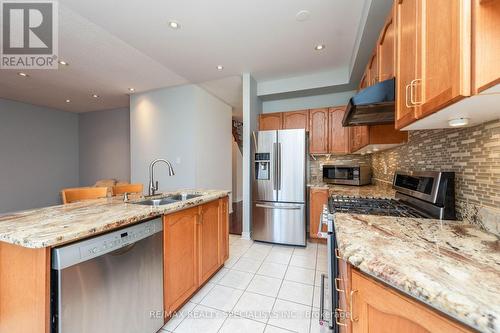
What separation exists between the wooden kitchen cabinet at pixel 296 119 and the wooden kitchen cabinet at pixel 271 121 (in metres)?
0.09

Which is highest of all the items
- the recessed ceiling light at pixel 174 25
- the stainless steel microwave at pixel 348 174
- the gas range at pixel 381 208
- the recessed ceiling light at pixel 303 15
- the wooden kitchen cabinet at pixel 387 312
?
the recessed ceiling light at pixel 303 15

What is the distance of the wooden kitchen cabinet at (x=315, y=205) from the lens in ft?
10.0

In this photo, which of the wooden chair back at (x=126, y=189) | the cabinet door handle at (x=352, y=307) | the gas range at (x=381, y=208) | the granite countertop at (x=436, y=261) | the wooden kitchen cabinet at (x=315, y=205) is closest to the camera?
the granite countertop at (x=436, y=261)

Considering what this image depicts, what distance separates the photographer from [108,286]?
111 centimetres

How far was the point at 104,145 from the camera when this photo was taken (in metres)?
5.41

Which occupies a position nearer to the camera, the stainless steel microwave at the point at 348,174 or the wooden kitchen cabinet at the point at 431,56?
the wooden kitchen cabinet at the point at 431,56

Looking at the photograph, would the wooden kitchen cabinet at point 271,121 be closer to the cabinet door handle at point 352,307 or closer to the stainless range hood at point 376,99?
the stainless range hood at point 376,99

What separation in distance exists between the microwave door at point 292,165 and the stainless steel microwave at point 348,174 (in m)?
0.63

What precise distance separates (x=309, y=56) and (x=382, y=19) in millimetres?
1072

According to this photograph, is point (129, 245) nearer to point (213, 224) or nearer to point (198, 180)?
point (213, 224)

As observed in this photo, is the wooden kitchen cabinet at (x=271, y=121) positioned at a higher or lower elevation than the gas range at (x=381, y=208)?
higher

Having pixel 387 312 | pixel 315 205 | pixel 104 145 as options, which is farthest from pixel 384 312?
pixel 104 145

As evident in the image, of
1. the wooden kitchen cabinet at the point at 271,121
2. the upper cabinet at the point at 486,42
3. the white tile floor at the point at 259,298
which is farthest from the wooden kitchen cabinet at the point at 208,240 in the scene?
the wooden kitchen cabinet at the point at 271,121

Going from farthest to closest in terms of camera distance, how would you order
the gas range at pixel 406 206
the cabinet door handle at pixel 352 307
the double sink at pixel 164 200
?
the double sink at pixel 164 200, the gas range at pixel 406 206, the cabinet door handle at pixel 352 307
